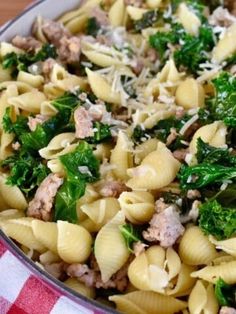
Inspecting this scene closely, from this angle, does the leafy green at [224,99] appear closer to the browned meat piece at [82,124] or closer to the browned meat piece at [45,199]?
the browned meat piece at [82,124]

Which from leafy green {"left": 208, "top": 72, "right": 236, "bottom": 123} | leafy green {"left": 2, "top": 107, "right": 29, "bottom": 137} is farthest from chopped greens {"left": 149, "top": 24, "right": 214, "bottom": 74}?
leafy green {"left": 2, "top": 107, "right": 29, "bottom": 137}

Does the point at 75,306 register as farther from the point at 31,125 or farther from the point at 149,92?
the point at 149,92

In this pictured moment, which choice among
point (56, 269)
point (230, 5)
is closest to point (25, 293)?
point (56, 269)

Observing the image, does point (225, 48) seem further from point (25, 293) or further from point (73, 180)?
point (25, 293)

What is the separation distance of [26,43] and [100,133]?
536mm

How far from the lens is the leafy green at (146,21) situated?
222cm

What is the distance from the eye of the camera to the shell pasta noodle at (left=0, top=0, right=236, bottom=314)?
1.43 metres

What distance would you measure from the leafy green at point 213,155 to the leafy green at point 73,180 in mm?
256

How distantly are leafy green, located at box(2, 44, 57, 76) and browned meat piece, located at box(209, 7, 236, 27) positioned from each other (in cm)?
53

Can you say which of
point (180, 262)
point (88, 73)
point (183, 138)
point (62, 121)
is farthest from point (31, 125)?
point (180, 262)

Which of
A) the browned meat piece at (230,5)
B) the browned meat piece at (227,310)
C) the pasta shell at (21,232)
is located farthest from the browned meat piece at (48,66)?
the browned meat piece at (227,310)

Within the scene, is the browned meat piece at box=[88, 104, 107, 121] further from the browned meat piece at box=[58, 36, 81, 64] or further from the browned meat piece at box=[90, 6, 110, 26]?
the browned meat piece at box=[90, 6, 110, 26]

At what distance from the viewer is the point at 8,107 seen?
183cm

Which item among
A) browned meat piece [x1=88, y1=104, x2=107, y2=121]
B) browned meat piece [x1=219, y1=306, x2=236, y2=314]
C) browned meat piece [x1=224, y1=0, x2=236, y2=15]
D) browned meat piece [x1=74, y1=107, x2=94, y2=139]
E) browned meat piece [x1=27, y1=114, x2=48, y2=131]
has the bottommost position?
browned meat piece [x1=224, y1=0, x2=236, y2=15]
